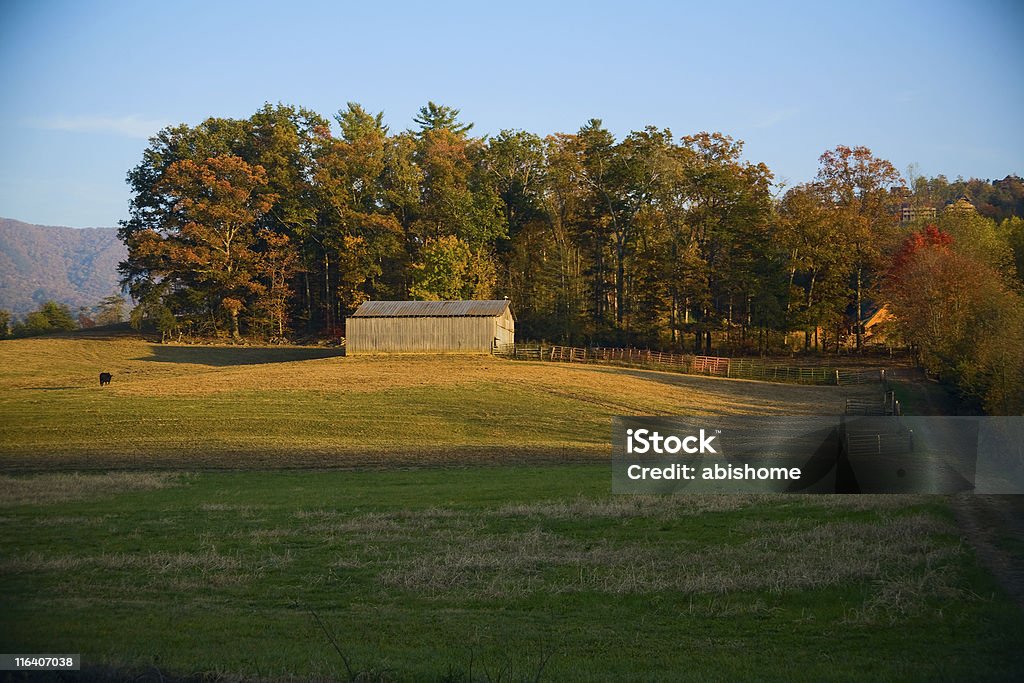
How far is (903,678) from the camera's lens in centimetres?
948

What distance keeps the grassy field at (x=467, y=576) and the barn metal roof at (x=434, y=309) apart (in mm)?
34834

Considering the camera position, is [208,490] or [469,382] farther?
[469,382]

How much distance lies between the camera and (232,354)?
245ft

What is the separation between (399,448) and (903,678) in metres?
28.3

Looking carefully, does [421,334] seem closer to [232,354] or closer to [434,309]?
[434,309]

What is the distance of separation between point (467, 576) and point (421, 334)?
54283 mm

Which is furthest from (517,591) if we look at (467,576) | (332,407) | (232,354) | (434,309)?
(232,354)

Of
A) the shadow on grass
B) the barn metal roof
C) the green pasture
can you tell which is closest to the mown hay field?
the shadow on grass

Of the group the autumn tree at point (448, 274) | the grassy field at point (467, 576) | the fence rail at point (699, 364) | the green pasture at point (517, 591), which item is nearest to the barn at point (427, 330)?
the fence rail at point (699, 364)

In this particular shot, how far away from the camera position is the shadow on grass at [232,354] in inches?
2795

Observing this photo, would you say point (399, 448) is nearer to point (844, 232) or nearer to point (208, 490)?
point (208, 490)

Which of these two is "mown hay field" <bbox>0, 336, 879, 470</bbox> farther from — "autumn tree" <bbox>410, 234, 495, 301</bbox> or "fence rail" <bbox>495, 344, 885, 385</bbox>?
"autumn tree" <bbox>410, 234, 495, 301</bbox>

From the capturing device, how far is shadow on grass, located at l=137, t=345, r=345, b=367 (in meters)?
71.0

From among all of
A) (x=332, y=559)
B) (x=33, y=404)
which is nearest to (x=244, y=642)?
(x=332, y=559)
